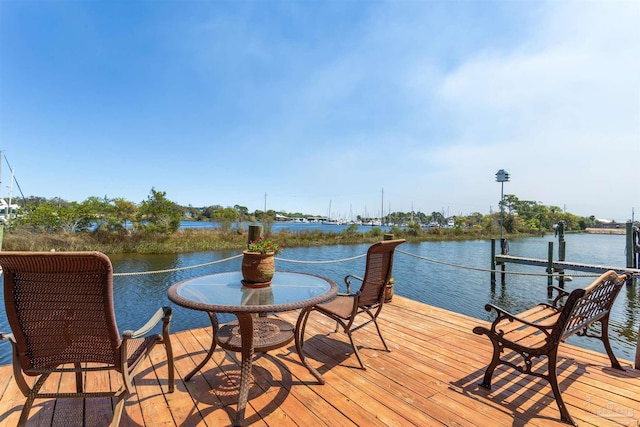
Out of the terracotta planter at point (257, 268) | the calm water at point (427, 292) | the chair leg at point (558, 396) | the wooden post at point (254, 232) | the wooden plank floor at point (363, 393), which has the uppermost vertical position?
the wooden post at point (254, 232)

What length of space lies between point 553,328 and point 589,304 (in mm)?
483

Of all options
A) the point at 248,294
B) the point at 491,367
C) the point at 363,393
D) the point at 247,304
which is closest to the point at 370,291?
the point at 363,393

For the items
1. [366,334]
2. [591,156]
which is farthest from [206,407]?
[591,156]

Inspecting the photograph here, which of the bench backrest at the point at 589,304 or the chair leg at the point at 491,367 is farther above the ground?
the bench backrest at the point at 589,304

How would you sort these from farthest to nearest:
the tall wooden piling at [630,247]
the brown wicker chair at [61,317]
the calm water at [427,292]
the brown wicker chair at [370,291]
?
the tall wooden piling at [630,247] < the calm water at [427,292] < the brown wicker chair at [370,291] < the brown wicker chair at [61,317]

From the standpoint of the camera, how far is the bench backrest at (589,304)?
155 centimetres

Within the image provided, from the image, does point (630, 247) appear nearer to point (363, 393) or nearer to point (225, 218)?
point (363, 393)

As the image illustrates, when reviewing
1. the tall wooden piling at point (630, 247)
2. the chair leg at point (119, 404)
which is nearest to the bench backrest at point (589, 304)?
the chair leg at point (119, 404)

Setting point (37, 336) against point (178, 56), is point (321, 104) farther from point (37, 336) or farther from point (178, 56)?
point (37, 336)

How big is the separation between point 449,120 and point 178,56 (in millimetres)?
7865

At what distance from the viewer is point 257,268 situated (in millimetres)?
2039

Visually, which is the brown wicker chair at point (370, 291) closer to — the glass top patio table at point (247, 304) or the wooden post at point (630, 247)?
the glass top patio table at point (247, 304)

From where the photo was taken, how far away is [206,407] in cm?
168

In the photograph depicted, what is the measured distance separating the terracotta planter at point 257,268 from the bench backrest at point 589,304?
1.78 meters
